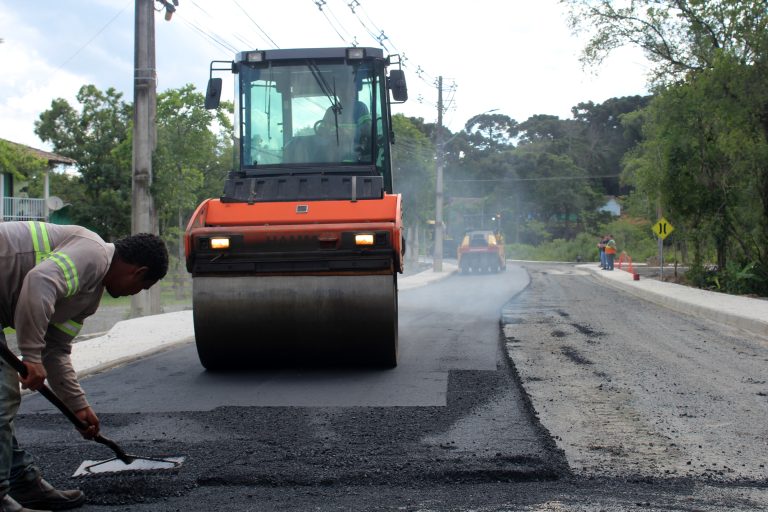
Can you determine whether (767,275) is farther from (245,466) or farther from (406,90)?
(245,466)

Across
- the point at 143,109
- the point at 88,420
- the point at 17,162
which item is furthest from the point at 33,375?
the point at 17,162

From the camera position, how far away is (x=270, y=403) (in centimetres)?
679

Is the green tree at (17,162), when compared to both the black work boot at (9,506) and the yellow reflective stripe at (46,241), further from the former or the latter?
the black work boot at (9,506)

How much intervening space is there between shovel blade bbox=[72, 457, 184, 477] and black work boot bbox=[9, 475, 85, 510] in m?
0.57

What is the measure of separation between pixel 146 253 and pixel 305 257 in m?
3.44

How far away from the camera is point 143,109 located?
14.3 meters

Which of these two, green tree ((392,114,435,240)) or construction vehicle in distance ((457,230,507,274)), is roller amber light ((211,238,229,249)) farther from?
green tree ((392,114,435,240))

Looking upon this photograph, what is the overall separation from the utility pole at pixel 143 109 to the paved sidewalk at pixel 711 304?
10390 mm

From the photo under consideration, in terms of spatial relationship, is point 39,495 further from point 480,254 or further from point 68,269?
point 480,254

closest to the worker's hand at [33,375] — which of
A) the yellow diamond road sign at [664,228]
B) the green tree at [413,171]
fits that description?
the yellow diamond road sign at [664,228]

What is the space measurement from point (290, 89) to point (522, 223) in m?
67.5

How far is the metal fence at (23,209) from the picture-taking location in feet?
101

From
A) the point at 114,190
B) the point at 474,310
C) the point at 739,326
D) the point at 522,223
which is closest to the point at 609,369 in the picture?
the point at 739,326

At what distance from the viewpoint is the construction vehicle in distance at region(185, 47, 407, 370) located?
7.50 m
